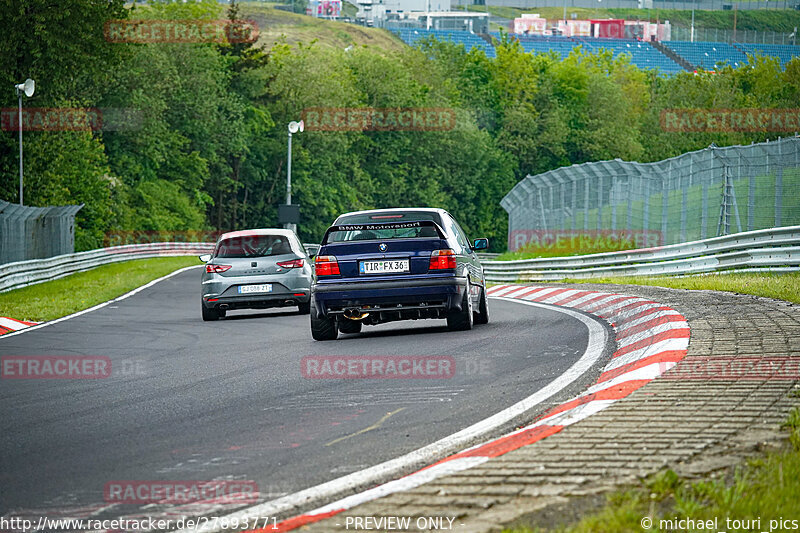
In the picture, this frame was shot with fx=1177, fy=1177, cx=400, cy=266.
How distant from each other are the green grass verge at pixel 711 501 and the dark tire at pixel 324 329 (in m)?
8.82

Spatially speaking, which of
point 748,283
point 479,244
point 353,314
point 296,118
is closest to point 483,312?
point 479,244

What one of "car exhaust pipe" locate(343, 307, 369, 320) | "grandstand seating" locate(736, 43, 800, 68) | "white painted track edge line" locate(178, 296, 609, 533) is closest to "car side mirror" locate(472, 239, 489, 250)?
"car exhaust pipe" locate(343, 307, 369, 320)

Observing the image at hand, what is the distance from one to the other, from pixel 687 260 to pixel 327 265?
11.9 metres

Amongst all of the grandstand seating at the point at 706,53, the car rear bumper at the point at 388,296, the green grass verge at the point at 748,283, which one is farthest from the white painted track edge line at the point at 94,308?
the grandstand seating at the point at 706,53

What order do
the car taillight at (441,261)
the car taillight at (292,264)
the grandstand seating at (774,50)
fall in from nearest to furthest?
the car taillight at (441,261)
the car taillight at (292,264)
the grandstand seating at (774,50)

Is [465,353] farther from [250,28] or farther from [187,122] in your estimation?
[250,28]

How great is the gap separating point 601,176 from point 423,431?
25.8 m

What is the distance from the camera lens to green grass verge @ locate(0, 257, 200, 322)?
21.4 meters

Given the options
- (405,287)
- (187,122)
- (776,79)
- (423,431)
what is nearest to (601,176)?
(405,287)

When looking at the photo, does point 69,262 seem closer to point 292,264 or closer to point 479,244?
point 292,264

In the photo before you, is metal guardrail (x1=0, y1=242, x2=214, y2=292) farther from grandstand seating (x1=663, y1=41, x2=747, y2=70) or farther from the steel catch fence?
grandstand seating (x1=663, y1=41, x2=747, y2=70)

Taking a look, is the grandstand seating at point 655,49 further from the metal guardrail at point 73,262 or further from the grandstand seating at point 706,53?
the metal guardrail at point 73,262

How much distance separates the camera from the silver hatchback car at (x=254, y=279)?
60.5 ft

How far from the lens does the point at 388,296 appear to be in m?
13.2
